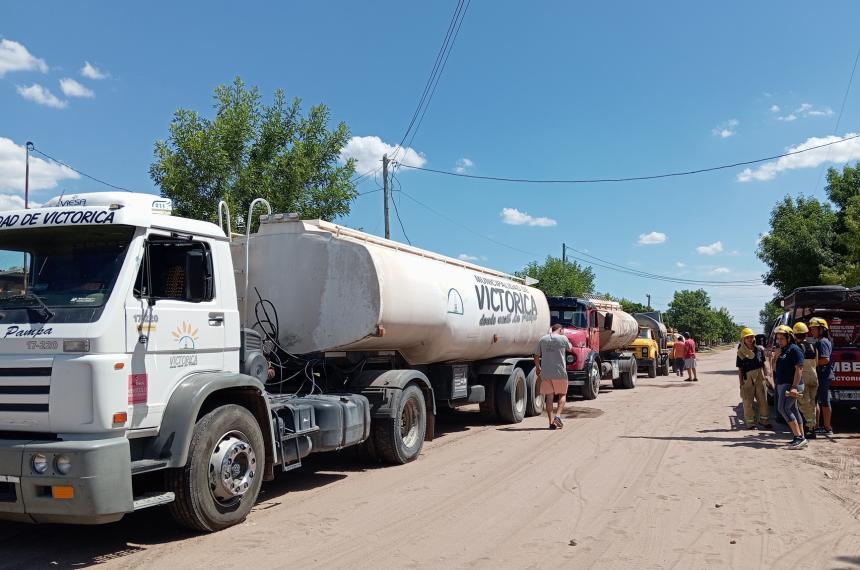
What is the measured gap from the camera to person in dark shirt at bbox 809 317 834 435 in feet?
35.0

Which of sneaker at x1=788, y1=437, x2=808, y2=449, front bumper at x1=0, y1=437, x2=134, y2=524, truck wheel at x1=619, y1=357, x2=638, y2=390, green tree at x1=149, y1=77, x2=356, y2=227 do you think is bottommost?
sneaker at x1=788, y1=437, x2=808, y2=449

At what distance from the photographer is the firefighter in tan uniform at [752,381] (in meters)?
11.9

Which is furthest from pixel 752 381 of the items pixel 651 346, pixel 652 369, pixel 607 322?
pixel 652 369

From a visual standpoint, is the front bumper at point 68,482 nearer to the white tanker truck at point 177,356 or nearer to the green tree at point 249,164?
the white tanker truck at point 177,356

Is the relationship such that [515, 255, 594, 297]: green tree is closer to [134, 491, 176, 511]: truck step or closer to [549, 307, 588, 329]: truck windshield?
[549, 307, 588, 329]: truck windshield

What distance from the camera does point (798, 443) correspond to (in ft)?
32.8

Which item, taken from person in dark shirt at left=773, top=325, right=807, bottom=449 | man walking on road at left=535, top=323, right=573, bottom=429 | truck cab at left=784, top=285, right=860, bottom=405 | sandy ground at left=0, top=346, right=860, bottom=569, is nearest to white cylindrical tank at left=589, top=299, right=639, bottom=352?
truck cab at left=784, top=285, right=860, bottom=405

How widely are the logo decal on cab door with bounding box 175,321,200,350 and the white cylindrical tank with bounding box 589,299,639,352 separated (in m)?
16.0

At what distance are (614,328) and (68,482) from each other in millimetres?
19402

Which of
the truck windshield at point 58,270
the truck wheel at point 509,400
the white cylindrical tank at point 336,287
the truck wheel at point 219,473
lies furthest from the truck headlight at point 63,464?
the truck wheel at point 509,400

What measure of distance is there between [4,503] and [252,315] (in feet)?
12.9

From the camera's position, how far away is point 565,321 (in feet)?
62.8

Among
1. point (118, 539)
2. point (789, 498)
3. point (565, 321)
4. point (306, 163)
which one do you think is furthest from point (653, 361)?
point (118, 539)

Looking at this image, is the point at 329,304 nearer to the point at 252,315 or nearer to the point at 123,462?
the point at 252,315
